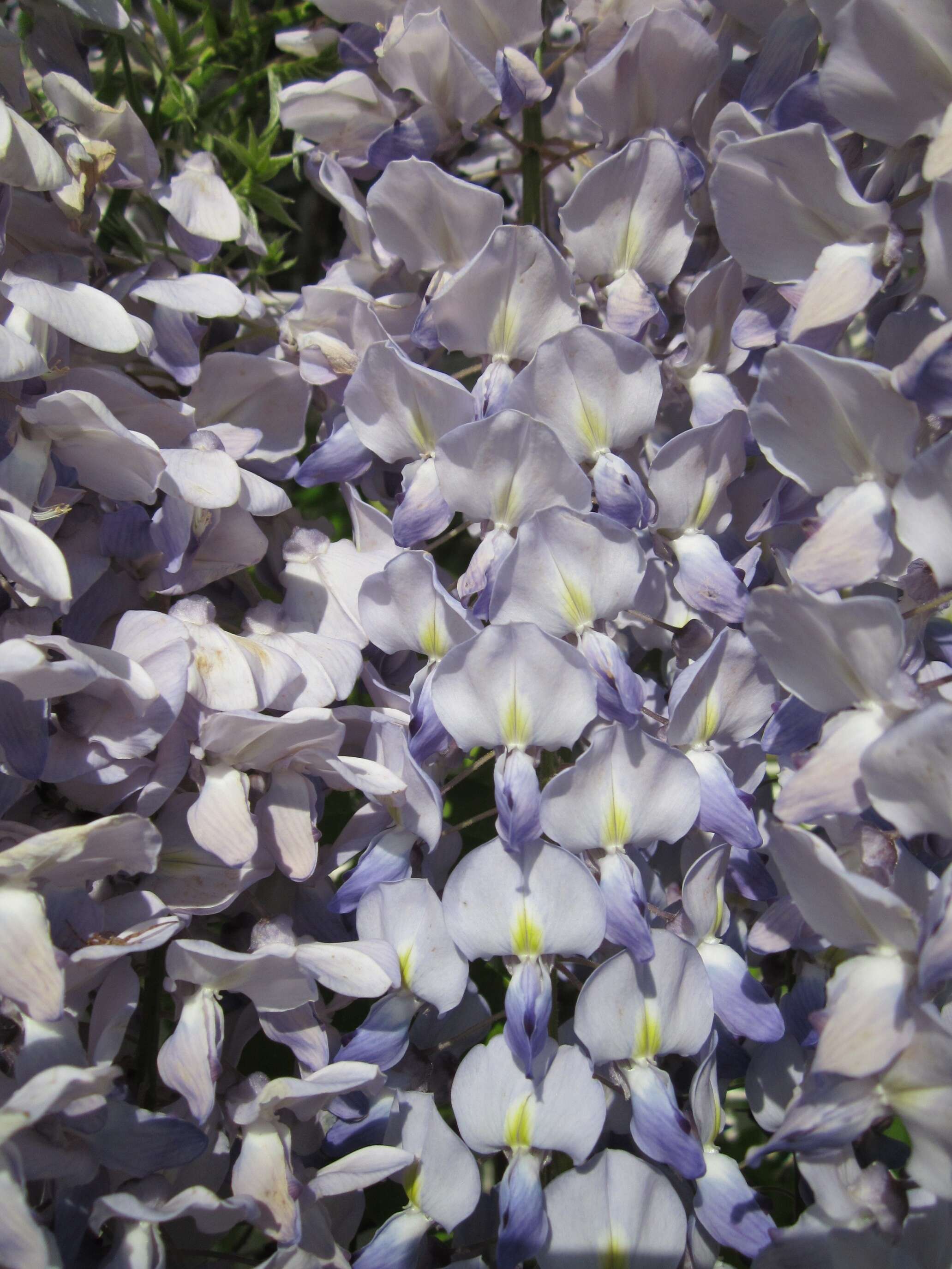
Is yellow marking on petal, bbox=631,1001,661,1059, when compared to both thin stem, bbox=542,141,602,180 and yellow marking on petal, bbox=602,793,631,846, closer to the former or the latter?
yellow marking on petal, bbox=602,793,631,846

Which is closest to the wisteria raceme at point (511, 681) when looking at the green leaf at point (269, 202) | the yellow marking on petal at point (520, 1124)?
the yellow marking on petal at point (520, 1124)

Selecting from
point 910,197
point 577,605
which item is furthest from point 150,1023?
point 910,197

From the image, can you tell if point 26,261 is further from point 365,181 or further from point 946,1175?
point 946,1175

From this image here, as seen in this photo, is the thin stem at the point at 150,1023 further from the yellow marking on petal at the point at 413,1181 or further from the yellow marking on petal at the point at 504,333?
the yellow marking on petal at the point at 504,333

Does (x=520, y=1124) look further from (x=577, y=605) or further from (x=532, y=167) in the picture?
(x=532, y=167)

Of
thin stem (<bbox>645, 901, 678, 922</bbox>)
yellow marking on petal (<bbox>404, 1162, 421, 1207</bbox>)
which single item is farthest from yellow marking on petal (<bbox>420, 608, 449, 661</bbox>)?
yellow marking on petal (<bbox>404, 1162, 421, 1207</bbox>)

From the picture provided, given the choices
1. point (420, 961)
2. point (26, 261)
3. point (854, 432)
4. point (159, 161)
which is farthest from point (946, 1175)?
point (159, 161)
